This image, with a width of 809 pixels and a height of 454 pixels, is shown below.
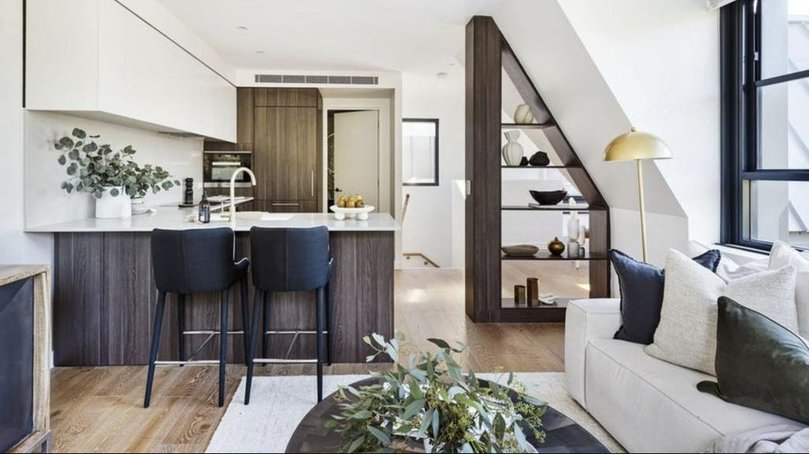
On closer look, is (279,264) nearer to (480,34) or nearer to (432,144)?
(480,34)

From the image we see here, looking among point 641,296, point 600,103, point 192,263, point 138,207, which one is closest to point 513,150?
point 600,103

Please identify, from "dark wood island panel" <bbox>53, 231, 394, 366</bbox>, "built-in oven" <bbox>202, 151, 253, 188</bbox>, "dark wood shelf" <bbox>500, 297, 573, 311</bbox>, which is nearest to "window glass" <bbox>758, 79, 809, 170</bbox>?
"dark wood shelf" <bbox>500, 297, 573, 311</bbox>

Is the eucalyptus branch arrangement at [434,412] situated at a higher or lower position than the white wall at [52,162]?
lower

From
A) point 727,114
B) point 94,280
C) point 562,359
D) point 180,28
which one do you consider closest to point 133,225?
point 94,280

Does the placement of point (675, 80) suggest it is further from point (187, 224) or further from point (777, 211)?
point (187, 224)

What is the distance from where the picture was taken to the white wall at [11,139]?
8.52 ft

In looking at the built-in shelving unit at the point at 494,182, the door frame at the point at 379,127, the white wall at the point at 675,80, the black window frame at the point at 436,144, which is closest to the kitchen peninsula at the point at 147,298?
the built-in shelving unit at the point at 494,182

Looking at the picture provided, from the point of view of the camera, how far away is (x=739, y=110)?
3084 mm

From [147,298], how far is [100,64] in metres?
1.38

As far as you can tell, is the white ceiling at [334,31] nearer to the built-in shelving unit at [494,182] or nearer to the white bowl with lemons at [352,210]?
the built-in shelving unit at [494,182]

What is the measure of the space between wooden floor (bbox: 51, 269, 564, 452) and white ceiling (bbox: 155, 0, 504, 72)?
247 centimetres

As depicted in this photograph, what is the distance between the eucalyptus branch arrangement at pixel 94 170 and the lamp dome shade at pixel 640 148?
9.72 ft

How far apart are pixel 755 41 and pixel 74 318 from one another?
431 centimetres

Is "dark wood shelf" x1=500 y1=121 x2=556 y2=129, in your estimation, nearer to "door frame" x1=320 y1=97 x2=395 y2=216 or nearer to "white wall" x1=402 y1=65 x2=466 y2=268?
"door frame" x1=320 y1=97 x2=395 y2=216
